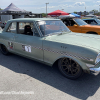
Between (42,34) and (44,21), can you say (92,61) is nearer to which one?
(42,34)

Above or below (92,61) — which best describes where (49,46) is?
above

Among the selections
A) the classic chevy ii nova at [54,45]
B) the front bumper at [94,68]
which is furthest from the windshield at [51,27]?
the front bumper at [94,68]

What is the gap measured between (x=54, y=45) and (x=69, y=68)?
777 millimetres

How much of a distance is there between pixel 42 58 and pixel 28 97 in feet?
4.26

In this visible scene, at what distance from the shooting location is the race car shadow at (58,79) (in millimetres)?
2740

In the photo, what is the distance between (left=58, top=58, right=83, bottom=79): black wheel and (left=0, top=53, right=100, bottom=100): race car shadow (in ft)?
0.49

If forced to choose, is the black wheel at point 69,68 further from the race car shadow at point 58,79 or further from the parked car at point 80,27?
the parked car at point 80,27

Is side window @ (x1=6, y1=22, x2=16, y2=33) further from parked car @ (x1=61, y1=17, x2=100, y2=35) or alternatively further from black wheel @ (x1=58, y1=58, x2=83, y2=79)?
parked car @ (x1=61, y1=17, x2=100, y2=35)

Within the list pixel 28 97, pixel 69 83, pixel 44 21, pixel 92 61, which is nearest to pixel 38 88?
pixel 28 97

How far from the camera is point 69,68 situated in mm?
3191

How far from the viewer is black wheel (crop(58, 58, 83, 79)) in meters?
3.07

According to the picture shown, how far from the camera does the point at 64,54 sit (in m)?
2.99

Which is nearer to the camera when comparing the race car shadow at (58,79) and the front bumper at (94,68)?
the front bumper at (94,68)

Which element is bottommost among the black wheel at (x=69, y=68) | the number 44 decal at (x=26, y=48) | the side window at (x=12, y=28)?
the black wheel at (x=69, y=68)
